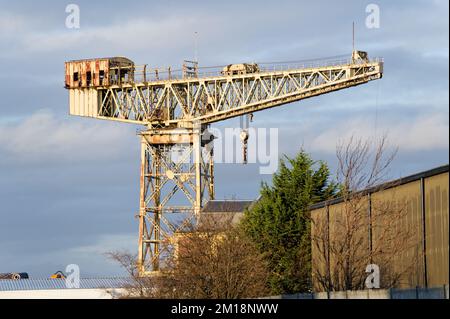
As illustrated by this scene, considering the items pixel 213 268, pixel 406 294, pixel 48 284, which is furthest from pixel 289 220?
pixel 406 294

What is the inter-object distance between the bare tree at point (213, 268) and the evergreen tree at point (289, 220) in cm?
591

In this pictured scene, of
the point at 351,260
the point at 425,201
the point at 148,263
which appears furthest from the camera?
the point at 148,263

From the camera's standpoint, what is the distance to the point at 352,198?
61812 mm

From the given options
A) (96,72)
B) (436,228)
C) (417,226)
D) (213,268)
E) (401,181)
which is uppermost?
(96,72)

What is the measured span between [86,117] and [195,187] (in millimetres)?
13695

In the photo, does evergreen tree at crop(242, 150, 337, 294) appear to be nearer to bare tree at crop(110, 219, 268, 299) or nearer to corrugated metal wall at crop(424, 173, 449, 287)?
bare tree at crop(110, 219, 268, 299)

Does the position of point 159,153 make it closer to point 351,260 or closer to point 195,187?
point 195,187

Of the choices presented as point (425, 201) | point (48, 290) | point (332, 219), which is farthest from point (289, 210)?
point (425, 201)

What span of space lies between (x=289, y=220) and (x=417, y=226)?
118 feet

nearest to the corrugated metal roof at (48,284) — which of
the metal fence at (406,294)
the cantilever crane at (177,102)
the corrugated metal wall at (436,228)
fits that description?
the cantilever crane at (177,102)

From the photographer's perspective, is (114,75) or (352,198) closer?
(352,198)

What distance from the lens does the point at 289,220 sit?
88688mm

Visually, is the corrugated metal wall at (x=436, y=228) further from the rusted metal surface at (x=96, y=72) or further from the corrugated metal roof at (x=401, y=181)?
the rusted metal surface at (x=96, y=72)

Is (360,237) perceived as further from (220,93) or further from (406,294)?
(220,93)
